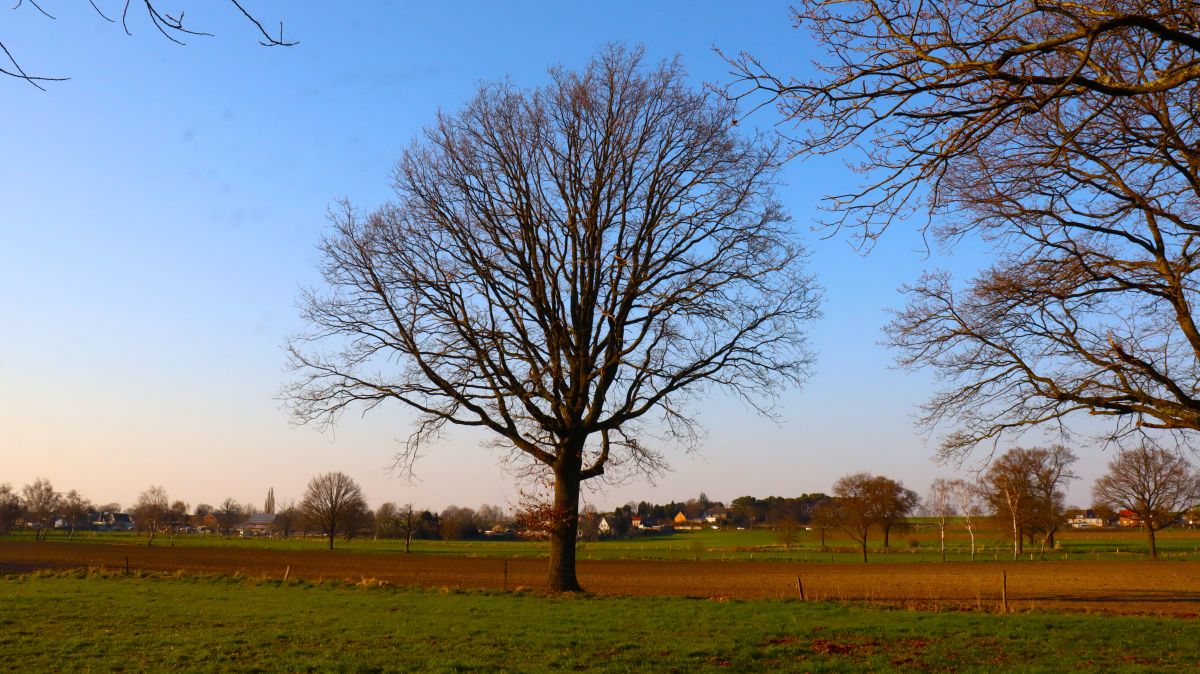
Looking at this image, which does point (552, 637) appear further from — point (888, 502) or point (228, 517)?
point (228, 517)

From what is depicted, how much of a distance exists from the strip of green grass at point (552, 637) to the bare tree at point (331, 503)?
75379mm

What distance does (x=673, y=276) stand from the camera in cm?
2173

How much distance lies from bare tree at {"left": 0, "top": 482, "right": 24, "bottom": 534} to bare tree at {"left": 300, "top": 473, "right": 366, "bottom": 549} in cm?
5245

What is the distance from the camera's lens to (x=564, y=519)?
2108cm

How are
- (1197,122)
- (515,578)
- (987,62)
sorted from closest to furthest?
(987,62), (1197,122), (515,578)

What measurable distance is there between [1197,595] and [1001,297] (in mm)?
27500

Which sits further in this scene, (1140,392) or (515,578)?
(515,578)

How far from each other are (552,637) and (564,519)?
7661mm

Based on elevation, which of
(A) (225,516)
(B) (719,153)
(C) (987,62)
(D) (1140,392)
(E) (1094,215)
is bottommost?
(A) (225,516)

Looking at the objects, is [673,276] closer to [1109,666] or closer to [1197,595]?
[1109,666]

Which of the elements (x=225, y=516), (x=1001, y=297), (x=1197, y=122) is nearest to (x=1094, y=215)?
(x=1001, y=297)

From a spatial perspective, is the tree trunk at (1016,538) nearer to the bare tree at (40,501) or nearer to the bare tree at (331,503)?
the bare tree at (331,503)

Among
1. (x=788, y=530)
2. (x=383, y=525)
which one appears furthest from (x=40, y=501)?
(x=788, y=530)

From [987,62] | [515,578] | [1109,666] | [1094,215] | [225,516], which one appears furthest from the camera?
[225,516]
